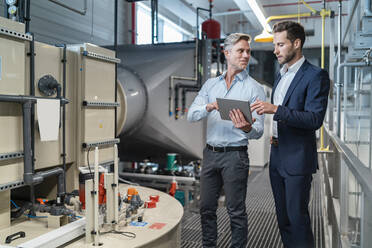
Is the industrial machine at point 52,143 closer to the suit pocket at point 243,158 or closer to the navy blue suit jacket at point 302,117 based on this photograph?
the suit pocket at point 243,158

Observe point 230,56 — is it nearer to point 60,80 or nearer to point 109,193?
point 60,80

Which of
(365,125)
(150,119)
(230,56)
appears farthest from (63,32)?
(365,125)

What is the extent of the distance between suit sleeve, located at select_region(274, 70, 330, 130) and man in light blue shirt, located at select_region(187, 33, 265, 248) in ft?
1.19

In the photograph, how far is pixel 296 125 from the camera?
6.37ft

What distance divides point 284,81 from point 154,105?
2.15 metres

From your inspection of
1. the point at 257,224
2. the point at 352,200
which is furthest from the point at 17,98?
the point at 257,224

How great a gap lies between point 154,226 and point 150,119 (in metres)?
2.37

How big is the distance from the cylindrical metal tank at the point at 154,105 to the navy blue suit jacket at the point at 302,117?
81.7 inches

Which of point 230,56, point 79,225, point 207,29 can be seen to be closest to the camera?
point 79,225

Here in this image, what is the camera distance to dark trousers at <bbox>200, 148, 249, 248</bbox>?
2.35 m

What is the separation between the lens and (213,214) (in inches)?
97.5

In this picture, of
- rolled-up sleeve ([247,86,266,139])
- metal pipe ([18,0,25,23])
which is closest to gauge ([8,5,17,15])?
metal pipe ([18,0,25,23])

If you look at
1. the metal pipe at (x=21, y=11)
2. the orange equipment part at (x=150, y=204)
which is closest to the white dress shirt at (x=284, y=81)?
the orange equipment part at (x=150, y=204)

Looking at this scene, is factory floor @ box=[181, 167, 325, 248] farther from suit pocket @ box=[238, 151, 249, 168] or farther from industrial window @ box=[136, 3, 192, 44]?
industrial window @ box=[136, 3, 192, 44]
